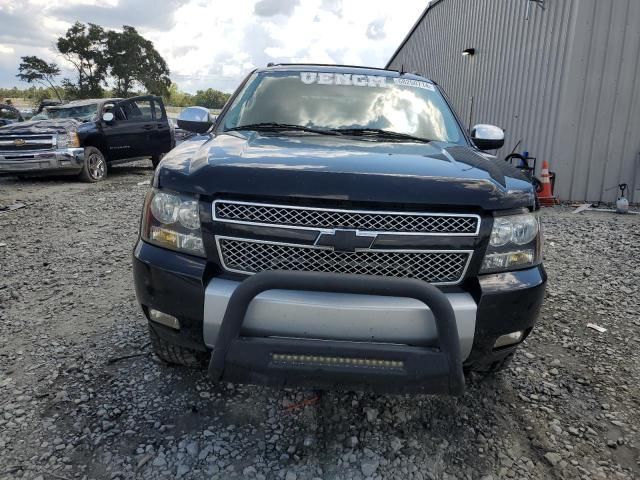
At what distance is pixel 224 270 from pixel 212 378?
0.44 meters

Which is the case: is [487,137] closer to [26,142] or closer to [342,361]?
[342,361]

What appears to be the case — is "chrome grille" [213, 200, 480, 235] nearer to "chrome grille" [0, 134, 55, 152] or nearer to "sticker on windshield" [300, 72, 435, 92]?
"sticker on windshield" [300, 72, 435, 92]

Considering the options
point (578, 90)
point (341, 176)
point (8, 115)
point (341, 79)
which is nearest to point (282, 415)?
point (341, 176)

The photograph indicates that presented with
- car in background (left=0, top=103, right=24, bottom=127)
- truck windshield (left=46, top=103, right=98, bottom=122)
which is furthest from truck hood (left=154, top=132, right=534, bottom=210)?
car in background (left=0, top=103, right=24, bottom=127)

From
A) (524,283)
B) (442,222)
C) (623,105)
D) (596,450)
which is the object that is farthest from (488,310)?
(623,105)

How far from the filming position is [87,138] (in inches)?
384

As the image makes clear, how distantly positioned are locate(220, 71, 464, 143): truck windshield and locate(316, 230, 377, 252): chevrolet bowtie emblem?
120 centimetres

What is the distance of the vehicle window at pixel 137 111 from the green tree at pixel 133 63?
26093mm

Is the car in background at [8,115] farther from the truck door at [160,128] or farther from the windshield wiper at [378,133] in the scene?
the windshield wiper at [378,133]

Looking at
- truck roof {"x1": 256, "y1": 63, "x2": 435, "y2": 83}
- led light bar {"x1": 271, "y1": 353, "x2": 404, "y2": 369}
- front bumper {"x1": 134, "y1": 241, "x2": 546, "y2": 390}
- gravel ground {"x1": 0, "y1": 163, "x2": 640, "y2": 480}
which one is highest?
truck roof {"x1": 256, "y1": 63, "x2": 435, "y2": 83}

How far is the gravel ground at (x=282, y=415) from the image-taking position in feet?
6.77

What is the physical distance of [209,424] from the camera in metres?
2.29

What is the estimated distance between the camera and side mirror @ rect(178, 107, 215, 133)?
3572 millimetres

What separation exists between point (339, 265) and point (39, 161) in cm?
906
